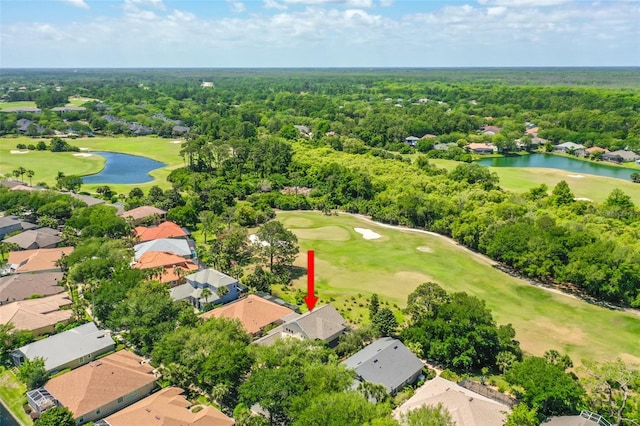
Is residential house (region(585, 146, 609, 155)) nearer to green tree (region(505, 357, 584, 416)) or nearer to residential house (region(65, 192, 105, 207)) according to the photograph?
green tree (region(505, 357, 584, 416))

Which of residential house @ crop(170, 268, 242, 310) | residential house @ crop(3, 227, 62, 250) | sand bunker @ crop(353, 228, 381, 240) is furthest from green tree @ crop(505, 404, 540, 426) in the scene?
residential house @ crop(3, 227, 62, 250)

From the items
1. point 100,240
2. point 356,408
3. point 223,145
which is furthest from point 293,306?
point 223,145

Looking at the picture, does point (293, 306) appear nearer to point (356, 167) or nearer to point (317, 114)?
point (356, 167)

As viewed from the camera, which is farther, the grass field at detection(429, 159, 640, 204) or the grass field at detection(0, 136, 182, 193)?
the grass field at detection(0, 136, 182, 193)

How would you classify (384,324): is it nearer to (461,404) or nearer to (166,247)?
(461,404)

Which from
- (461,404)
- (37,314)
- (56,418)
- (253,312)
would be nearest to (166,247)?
(37,314)
